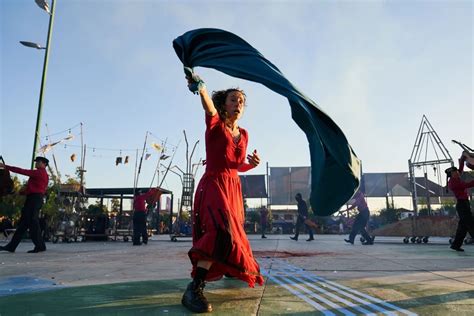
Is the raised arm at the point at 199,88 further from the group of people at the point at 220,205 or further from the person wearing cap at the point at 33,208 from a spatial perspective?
the person wearing cap at the point at 33,208

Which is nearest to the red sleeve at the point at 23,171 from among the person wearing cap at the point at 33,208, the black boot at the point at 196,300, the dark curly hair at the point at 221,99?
the person wearing cap at the point at 33,208

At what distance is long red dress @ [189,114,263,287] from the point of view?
7.74ft

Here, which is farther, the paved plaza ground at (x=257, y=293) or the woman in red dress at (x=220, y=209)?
the woman in red dress at (x=220, y=209)

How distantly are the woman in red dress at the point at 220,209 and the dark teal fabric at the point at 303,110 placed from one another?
0.34 metres

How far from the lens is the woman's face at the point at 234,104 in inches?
112

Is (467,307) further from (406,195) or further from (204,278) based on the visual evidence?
(406,195)

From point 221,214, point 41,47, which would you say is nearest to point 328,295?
point 221,214

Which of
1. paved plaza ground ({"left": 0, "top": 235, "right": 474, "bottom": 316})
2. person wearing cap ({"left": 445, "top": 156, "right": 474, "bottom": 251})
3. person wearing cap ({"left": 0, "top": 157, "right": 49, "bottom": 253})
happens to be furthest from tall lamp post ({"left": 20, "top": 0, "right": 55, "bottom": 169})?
person wearing cap ({"left": 445, "top": 156, "right": 474, "bottom": 251})

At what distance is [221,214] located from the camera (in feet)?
7.97

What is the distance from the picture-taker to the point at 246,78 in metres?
2.52

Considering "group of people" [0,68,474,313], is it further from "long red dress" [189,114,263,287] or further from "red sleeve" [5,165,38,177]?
"red sleeve" [5,165,38,177]

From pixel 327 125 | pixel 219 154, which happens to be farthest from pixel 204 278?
pixel 327 125

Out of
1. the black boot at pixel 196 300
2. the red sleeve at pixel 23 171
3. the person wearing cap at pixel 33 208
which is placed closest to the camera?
the black boot at pixel 196 300

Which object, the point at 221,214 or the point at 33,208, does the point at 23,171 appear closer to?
the point at 33,208
